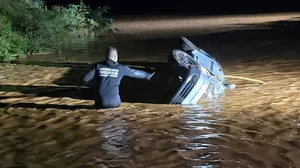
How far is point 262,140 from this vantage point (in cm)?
726

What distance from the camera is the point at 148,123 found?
8.41m

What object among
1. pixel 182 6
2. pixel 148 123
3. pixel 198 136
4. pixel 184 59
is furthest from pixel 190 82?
pixel 182 6

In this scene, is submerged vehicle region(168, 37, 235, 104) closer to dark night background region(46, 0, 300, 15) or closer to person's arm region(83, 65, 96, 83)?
person's arm region(83, 65, 96, 83)

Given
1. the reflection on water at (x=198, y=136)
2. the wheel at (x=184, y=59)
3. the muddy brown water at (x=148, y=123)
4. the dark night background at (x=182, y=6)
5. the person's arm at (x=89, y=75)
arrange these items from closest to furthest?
the reflection on water at (x=198, y=136), the muddy brown water at (x=148, y=123), the person's arm at (x=89, y=75), the wheel at (x=184, y=59), the dark night background at (x=182, y=6)

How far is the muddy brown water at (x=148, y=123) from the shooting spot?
21.9 feet

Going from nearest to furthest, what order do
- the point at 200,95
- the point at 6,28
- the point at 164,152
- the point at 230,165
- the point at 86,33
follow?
1. the point at 230,165
2. the point at 164,152
3. the point at 200,95
4. the point at 6,28
5. the point at 86,33

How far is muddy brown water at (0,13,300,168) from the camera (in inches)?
262

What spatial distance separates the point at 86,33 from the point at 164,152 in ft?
71.9

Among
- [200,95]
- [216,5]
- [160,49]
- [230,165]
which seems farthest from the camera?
[216,5]

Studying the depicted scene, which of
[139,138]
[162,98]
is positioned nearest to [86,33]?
[162,98]

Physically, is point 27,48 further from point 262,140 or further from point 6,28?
point 262,140

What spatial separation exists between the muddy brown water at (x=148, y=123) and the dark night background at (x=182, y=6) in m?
30.9

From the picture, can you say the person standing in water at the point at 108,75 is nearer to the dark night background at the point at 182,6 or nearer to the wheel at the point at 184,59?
the wheel at the point at 184,59

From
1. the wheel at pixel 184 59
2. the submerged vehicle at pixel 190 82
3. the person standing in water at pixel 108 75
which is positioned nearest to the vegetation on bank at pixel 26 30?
the wheel at pixel 184 59
